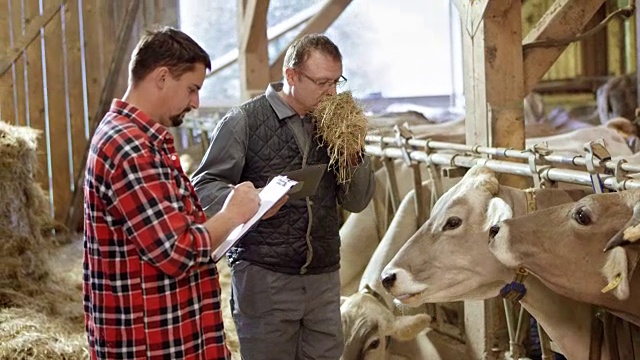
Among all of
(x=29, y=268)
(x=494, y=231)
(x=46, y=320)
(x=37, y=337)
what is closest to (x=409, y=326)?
(x=494, y=231)

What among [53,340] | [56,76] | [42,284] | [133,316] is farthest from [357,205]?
[56,76]

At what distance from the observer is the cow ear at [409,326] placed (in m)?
3.66

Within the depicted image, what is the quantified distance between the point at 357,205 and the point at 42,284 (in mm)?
3136

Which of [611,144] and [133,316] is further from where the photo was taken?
[611,144]

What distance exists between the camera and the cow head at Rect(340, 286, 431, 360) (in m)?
3.69

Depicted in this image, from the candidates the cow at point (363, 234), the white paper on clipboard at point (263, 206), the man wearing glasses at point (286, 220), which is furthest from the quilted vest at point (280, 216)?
the cow at point (363, 234)

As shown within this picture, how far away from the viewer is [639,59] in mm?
6613

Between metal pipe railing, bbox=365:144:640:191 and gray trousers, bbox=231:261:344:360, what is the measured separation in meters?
0.81

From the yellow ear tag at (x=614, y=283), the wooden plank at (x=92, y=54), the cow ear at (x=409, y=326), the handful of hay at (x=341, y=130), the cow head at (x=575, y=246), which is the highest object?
the wooden plank at (x=92, y=54)

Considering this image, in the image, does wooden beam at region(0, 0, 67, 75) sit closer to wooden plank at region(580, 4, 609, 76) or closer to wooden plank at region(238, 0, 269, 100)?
wooden plank at region(238, 0, 269, 100)

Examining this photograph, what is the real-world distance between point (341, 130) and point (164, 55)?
941mm

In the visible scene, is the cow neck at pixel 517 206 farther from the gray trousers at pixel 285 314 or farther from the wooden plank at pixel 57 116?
the wooden plank at pixel 57 116

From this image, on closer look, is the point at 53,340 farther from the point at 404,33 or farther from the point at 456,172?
the point at 404,33

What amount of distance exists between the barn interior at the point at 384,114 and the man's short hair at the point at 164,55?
4.21ft
